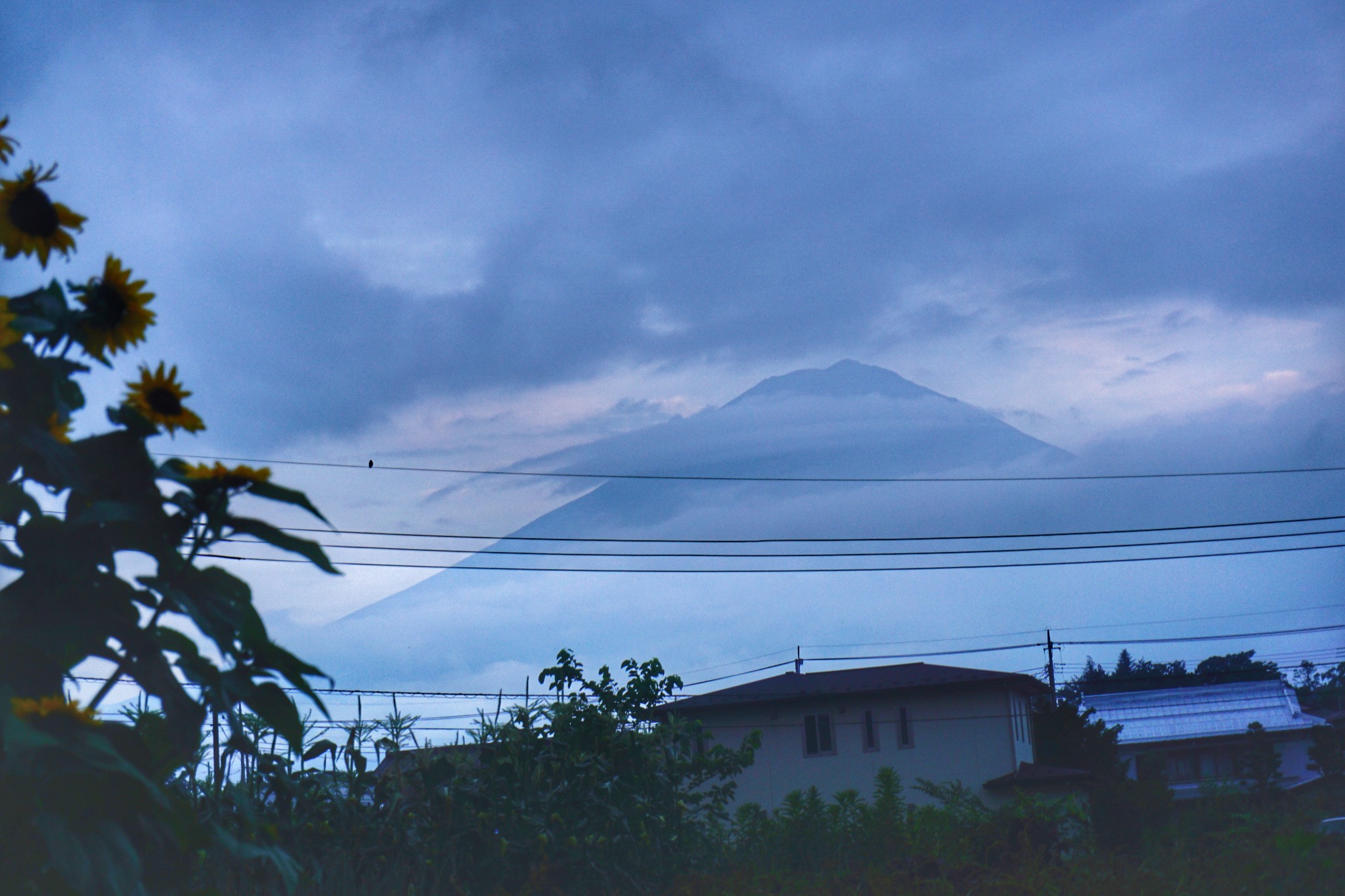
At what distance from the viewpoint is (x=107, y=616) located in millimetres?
1407

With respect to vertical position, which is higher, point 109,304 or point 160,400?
point 109,304

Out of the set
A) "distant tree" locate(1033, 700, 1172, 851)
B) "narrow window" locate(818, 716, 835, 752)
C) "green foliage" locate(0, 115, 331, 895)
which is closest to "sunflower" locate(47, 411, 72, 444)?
"green foliage" locate(0, 115, 331, 895)

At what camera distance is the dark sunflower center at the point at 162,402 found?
1606mm

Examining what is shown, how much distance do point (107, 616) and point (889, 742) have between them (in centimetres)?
3120

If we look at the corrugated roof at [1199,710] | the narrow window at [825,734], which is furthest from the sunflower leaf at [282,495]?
the corrugated roof at [1199,710]

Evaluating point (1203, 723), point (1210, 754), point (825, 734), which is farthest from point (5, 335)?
point (1203, 723)

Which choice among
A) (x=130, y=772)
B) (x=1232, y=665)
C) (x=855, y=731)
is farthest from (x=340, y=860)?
(x=1232, y=665)

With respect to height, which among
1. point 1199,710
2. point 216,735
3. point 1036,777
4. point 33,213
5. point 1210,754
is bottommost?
point 1210,754

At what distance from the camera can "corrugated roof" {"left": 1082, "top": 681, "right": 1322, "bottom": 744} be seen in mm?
44281

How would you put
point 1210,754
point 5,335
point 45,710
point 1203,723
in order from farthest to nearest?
point 1203,723 < point 1210,754 < point 5,335 < point 45,710

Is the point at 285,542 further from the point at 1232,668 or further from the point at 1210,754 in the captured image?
the point at 1232,668

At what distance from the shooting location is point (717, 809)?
520cm

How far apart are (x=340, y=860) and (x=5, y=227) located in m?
2.65

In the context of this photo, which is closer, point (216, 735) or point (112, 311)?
point (112, 311)
